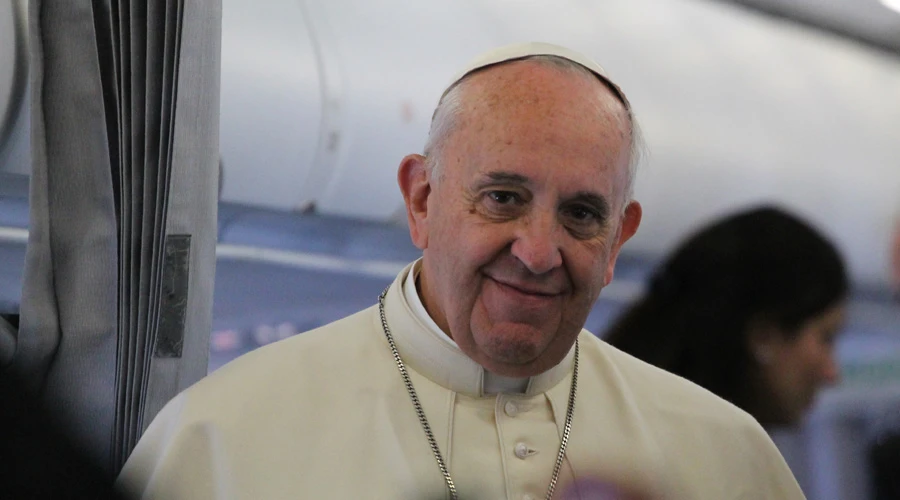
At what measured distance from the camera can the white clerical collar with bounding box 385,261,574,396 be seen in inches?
62.2

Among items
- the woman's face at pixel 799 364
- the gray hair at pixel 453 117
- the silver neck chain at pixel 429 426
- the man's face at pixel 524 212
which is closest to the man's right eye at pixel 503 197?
the man's face at pixel 524 212

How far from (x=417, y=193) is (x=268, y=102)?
2.25 feet

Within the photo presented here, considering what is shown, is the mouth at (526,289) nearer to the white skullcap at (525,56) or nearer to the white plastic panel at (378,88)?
the white skullcap at (525,56)

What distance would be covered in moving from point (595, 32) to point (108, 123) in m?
2.04

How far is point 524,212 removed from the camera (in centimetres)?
144

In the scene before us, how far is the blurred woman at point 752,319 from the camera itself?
220 cm

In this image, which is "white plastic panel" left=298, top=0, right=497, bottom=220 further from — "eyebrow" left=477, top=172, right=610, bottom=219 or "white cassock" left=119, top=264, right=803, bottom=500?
"eyebrow" left=477, top=172, right=610, bottom=219

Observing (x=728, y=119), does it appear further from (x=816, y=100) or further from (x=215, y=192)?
(x=215, y=192)

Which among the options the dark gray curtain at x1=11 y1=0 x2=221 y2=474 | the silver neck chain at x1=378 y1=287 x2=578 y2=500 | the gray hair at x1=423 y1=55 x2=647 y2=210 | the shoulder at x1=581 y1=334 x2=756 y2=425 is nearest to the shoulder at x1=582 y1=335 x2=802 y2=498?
the shoulder at x1=581 y1=334 x2=756 y2=425

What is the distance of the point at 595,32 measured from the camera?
3211 mm

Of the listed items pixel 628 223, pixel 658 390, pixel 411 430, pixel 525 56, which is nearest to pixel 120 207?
pixel 411 430

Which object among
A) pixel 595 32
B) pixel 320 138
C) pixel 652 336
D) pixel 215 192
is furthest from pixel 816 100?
pixel 215 192

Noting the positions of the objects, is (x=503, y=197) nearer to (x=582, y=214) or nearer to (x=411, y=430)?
(x=582, y=214)

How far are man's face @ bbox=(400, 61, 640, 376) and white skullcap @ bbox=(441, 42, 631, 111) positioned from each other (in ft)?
0.06
